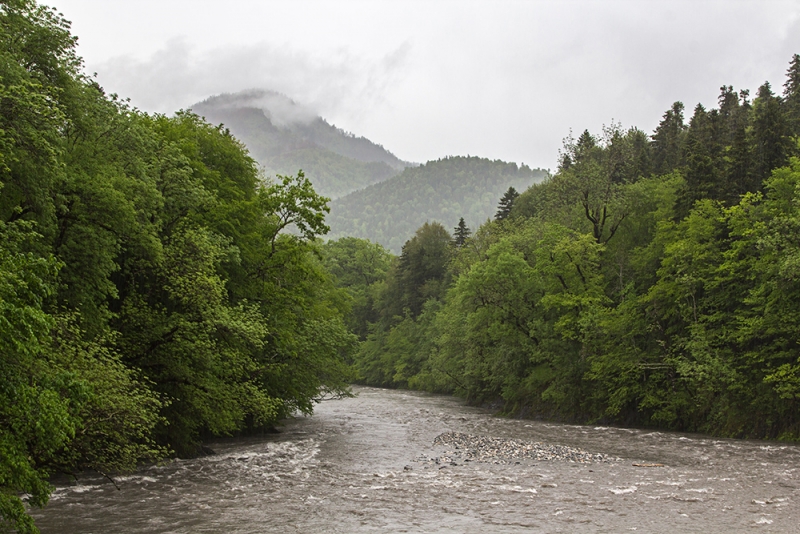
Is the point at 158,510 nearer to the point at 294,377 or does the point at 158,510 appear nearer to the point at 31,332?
the point at 31,332

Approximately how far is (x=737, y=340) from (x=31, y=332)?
Answer: 109ft

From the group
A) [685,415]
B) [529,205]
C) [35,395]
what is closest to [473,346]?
[685,415]

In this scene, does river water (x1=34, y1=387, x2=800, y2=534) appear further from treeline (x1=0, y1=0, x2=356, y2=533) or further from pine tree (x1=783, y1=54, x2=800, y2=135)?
pine tree (x1=783, y1=54, x2=800, y2=135)

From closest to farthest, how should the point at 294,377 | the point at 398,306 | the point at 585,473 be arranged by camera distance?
the point at 585,473, the point at 294,377, the point at 398,306

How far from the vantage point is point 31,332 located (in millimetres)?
9469

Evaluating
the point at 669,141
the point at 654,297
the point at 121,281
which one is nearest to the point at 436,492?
the point at 121,281

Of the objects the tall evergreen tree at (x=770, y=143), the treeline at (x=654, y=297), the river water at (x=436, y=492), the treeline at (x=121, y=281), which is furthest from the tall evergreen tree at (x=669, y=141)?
the treeline at (x=121, y=281)

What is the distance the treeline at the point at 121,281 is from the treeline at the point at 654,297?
1699 centimetres

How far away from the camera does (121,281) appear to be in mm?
23297

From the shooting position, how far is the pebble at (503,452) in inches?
1022

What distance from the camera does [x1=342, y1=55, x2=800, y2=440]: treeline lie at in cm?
3272

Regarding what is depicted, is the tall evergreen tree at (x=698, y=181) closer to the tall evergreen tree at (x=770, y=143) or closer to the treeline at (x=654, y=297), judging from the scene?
the treeline at (x=654, y=297)

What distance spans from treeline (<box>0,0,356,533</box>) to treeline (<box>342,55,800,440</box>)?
17.0 metres

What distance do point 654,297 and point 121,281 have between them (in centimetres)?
2928
